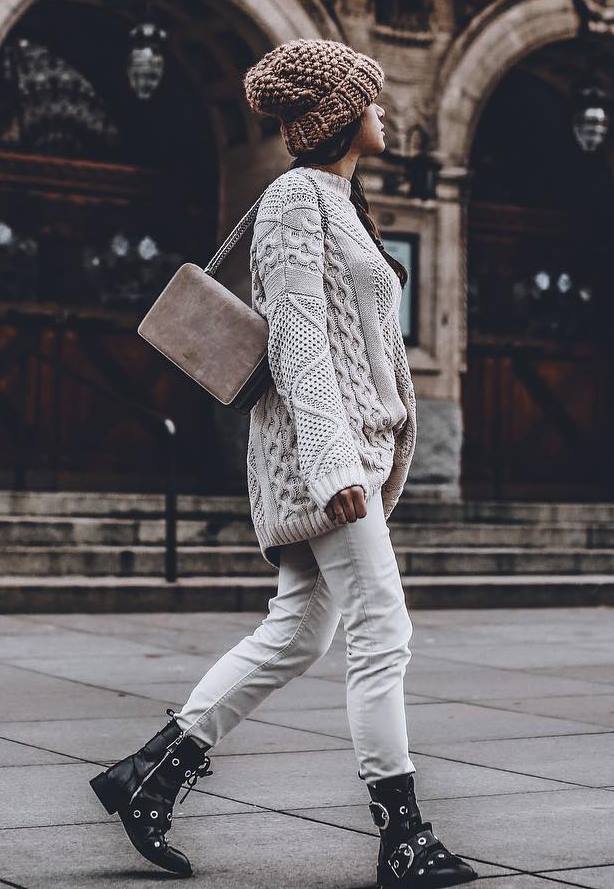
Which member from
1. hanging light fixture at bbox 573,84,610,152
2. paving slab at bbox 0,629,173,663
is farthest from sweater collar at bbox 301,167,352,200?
hanging light fixture at bbox 573,84,610,152

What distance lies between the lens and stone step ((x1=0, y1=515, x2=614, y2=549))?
37.8ft

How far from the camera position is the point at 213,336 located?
4.09 metres

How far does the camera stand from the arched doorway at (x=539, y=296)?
1689cm

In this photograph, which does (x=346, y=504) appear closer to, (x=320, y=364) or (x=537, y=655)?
(x=320, y=364)

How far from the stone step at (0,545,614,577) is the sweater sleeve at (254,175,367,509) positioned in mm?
7027

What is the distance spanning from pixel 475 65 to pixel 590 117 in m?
1.21

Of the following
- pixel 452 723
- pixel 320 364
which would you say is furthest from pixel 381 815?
pixel 452 723

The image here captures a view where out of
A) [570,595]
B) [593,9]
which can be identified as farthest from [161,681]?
[593,9]

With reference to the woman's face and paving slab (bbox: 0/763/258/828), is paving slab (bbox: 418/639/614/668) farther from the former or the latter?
the woman's face

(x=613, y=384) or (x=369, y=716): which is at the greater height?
(x=613, y=384)

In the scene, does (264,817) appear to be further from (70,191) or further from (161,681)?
(70,191)

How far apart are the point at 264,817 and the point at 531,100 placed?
14074mm

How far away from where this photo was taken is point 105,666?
310 inches

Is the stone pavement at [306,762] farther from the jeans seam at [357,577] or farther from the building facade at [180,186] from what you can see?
the building facade at [180,186]
